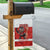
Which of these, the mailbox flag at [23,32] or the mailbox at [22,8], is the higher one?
the mailbox at [22,8]

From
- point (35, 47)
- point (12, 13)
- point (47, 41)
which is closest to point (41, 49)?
point (35, 47)

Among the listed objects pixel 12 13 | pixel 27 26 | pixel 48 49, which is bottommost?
pixel 48 49

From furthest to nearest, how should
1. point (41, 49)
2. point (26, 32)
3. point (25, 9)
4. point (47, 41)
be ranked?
point (47, 41)
point (41, 49)
point (26, 32)
point (25, 9)

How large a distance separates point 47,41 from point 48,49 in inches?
44.1

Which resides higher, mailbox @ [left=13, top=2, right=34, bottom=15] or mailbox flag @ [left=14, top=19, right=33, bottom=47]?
mailbox @ [left=13, top=2, right=34, bottom=15]

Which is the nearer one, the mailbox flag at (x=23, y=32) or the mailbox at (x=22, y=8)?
the mailbox at (x=22, y=8)

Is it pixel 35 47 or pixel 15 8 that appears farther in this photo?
pixel 35 47

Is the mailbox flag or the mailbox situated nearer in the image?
the mailbox

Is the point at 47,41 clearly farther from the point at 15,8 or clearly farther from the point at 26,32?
A: the point at 15,8

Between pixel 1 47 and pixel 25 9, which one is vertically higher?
pixel 25 9

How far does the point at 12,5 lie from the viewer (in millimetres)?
3402

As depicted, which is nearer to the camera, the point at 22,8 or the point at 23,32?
the point at 22,8

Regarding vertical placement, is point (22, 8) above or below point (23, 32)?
above

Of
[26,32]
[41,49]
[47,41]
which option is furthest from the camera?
[47,41]
